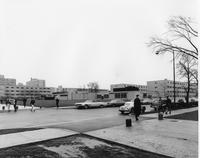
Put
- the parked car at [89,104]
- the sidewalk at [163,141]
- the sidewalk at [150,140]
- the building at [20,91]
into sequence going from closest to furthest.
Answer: the sidewalk at [163,141]
the sidewalk at [150,140]
the parked car at [89,104]
the building at [20,91]

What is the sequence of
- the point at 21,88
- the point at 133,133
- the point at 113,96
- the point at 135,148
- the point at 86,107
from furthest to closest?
1. the point at 21,88
2. the point at 113,96
3. the point at 86,107
4. the point at 133,133
5. the point at 135,148

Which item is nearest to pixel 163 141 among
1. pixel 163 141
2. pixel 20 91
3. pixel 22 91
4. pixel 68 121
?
pixel 163 141

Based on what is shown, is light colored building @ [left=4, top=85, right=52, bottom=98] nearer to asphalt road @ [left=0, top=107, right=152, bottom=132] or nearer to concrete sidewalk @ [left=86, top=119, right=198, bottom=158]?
asphalt road @ [left=0, top=107, right=152, bottom=132]

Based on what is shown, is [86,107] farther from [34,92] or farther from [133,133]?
[34,92]

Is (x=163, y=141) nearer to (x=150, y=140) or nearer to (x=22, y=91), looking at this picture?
(x=150, y=140)

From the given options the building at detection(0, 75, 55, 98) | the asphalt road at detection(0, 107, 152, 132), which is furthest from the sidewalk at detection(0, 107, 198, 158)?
the building at detection(0, 75, 55, 98)

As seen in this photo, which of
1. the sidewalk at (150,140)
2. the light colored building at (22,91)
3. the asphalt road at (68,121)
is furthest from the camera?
the light colored building at (22,91)

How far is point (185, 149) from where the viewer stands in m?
6.89

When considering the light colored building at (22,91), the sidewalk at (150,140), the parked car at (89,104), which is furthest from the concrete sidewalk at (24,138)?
the light colored building at (22,91)

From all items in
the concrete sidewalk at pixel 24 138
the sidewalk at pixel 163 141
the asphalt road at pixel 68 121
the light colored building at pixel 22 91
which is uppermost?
the light colored building at pixel 22 91

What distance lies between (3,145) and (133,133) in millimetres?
5407

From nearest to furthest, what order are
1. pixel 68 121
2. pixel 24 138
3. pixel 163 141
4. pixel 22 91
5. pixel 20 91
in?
pixel 163 141 → pixel 24 138 → pixel 68 121 → pixel 20 91 → pixel 22 91

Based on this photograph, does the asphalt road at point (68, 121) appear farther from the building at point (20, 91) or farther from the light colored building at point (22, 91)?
the light colored building at point (22, 91)

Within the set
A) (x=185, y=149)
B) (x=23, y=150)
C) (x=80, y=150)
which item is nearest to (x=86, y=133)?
(x=80, y=150)
